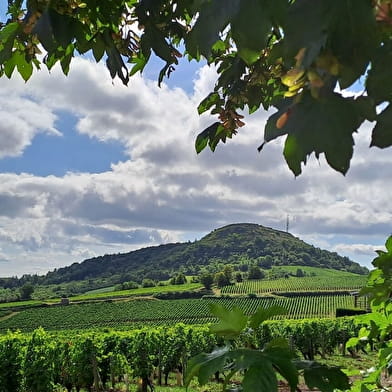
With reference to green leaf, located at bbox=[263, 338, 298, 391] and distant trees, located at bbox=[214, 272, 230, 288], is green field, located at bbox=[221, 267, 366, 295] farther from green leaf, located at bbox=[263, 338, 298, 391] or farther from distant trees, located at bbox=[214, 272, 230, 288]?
green leaf, located at bbox=[263, 338, 298, 391]

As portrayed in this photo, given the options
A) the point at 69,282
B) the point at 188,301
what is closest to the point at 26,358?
the point at 188,301

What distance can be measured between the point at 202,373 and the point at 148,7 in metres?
1.04

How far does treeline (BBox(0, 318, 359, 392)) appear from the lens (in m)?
10.8

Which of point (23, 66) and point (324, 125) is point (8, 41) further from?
point (324, 125)

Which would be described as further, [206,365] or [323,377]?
[323,377]

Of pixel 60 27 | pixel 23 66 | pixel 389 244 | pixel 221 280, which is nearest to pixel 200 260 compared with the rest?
pixel 221 280

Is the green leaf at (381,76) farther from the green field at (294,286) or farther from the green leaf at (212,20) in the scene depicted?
the green field at (294,286)

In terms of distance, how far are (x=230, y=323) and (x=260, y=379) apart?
24 centimetres

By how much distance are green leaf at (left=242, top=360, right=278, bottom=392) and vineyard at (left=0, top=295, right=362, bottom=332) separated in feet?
175

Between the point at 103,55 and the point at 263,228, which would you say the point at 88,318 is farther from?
the point at 263,228

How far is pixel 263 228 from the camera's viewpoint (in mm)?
166625

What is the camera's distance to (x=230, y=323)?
1.27 m

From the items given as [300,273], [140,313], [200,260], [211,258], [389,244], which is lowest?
[140,313]

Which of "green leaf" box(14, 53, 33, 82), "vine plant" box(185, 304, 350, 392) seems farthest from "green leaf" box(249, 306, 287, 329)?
"green leaf" box(14, 53, 33, 82)
